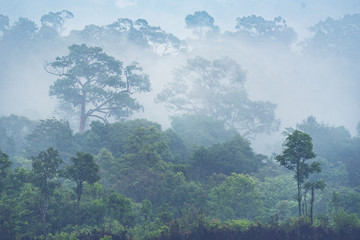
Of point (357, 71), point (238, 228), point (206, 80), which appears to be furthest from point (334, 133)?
point (357, 71)

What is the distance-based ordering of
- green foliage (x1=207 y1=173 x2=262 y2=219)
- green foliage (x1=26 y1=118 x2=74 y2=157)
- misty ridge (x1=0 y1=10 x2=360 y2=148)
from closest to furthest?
green foliage (x1=207 y1=173 x2=262 y2=219) → green foliage (x1=26 y1=118 x2=74 y2=157) → misty ridge (x1=0 y1=10 x2=360 y2=148)

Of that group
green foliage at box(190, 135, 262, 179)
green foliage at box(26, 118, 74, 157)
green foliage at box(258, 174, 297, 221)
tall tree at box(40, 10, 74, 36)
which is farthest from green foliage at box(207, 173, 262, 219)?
tall tree at box(40, 10, 74, 36)

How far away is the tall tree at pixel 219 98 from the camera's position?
62.5 m

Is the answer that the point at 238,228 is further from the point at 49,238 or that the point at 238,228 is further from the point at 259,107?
the point at 259,107

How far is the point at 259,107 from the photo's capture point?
62469 mm

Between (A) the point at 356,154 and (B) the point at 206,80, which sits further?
(B) the point at 206,80

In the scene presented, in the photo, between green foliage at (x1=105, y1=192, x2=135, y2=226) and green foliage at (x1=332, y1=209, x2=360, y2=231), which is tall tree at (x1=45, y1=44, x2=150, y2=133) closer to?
green foliage at (x1=105, y1=192, x2=135, y2=226)

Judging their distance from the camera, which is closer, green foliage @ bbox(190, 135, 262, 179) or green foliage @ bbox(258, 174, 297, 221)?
green foliage @ bbox(258, 174, 297, 221)

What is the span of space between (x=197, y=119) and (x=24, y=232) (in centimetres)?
3512

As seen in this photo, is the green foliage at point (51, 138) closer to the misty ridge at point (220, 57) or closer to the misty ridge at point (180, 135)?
the misty ridge at point (180, 135)

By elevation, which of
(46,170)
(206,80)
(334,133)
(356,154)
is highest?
(206,80)

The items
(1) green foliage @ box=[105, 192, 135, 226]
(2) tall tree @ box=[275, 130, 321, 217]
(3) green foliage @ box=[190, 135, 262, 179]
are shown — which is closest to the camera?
(2) tall tree @ box=[275, 130, 321, 217]

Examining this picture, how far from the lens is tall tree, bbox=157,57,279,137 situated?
62531 millimetres

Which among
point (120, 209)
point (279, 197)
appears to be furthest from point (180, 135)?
point (120, 209)
